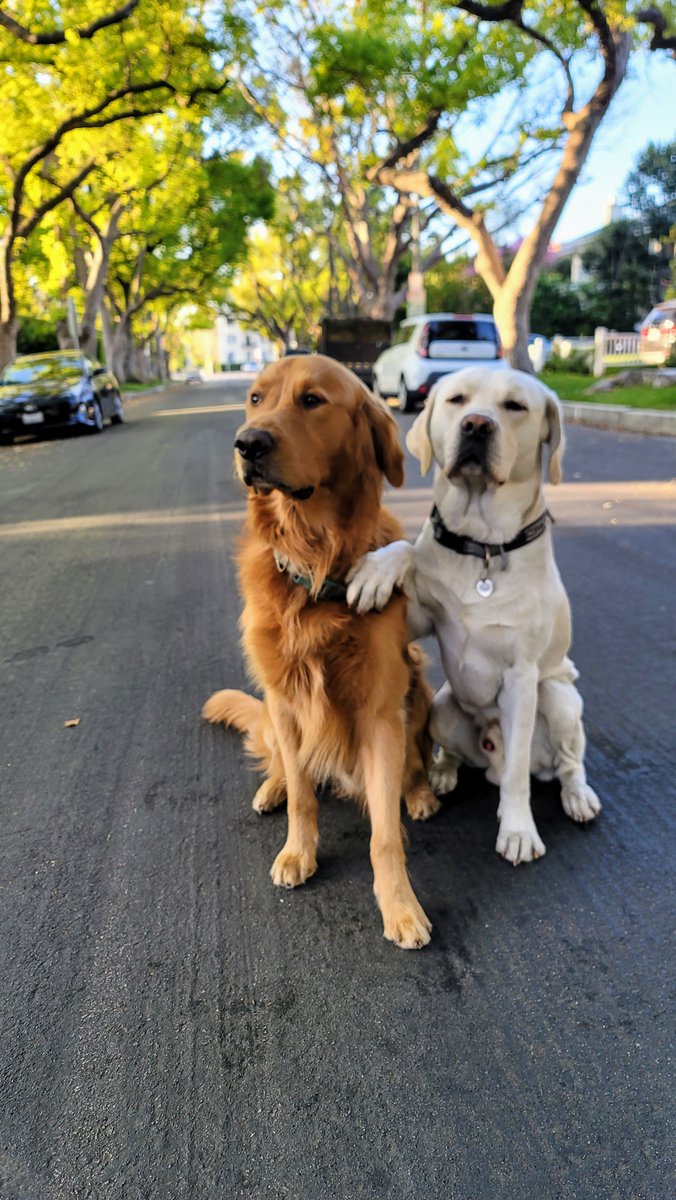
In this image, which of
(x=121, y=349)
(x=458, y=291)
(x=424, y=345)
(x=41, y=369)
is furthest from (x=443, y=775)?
(x=458, y=291)

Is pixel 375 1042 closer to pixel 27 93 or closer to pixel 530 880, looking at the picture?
pixel 530 880

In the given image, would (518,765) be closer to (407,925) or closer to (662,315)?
(407,925)


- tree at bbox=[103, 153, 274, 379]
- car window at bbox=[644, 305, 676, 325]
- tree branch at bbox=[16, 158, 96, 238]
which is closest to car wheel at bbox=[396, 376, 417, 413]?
car window at bbox=[644, 305, 676, 325]

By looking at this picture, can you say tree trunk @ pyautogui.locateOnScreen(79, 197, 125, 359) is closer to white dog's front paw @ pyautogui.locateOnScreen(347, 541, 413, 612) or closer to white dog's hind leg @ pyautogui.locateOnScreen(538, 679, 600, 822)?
white dog's front paw @ pyautogui.locateOnScreen(347, 541, 413, 612)

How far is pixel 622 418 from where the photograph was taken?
12.4m

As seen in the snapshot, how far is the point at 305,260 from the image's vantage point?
4878 cm

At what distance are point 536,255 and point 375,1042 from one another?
14.3m

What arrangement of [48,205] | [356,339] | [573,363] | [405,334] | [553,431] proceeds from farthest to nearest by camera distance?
[573,363]
[356,339]
[48,205]
[405,334]
[553,431]

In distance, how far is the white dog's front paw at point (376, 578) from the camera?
7.23ft

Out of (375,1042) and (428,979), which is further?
(428,979)

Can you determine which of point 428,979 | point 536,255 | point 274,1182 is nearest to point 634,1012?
point 428,979

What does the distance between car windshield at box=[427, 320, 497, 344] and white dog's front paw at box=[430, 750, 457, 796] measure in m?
12.8

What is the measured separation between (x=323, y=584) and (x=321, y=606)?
0.07 meters

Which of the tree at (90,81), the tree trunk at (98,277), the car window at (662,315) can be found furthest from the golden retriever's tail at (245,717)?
the tree trunk at (98,277)
